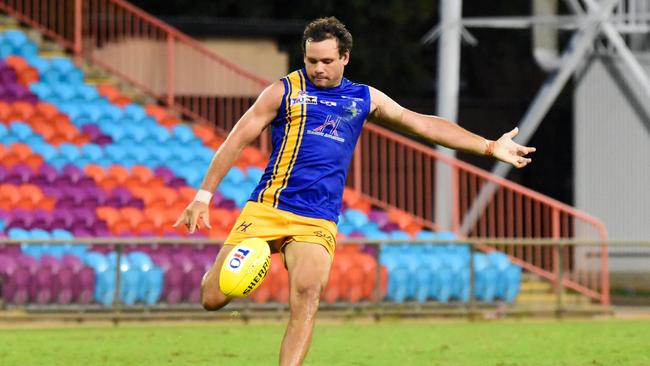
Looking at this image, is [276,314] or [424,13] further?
[424,13]

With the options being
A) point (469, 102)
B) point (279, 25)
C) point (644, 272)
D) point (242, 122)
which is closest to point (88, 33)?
point (279, 25)

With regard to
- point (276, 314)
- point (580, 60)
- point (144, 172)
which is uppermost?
point (580, 60)

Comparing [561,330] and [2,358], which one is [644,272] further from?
[2,358]

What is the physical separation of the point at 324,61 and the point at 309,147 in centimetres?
53

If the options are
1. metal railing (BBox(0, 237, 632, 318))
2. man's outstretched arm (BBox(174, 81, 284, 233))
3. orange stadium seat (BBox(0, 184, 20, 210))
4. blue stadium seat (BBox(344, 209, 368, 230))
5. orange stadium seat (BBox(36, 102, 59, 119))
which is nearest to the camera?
man's outstretched arm (BBox(174, 81, 284, 233))

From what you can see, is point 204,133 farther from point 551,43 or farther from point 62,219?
point 551,43

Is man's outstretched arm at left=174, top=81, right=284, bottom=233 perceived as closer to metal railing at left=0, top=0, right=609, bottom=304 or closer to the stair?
the stair

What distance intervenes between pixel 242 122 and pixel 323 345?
17.9 feet

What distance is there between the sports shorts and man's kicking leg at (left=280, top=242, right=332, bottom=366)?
0.18 feet

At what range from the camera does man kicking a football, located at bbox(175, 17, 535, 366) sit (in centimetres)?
870

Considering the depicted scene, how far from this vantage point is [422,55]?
34.8 metres

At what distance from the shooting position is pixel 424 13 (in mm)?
33219

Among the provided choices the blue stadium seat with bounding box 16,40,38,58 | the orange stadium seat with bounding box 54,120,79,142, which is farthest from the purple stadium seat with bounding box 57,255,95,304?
the blue stadium seat with bounding box 16,40,38,58

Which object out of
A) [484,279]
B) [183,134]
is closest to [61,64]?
[183,134]
